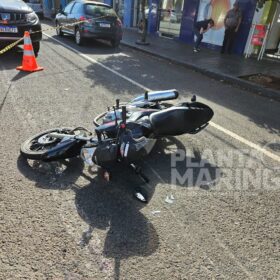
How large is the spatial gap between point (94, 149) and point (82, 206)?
Result: 24.7 inches

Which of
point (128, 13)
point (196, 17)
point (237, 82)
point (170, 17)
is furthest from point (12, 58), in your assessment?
point (128, 13)

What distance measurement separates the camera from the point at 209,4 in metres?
13.9

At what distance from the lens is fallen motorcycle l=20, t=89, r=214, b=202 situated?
126 inches

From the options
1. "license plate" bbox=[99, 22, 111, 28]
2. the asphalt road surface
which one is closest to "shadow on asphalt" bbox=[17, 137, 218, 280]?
the asphalt road surface

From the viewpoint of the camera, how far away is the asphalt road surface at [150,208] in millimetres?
2510

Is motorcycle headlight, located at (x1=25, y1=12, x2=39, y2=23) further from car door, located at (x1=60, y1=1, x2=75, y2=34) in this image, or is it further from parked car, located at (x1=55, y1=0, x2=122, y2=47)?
car door, located at (x1=60, y1=1, x2=75, y2=34)

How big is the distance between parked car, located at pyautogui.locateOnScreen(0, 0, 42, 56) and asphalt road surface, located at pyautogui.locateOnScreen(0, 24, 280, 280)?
12.5ft

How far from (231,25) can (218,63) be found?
229 centimetres

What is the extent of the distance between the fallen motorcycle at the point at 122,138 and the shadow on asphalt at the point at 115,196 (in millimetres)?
128

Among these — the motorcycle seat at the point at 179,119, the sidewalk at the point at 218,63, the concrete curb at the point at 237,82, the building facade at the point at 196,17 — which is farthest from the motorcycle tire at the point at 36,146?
the building facade at the point at 196,17

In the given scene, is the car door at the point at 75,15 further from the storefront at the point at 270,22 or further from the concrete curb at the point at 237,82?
the storefront at the point at 270,22

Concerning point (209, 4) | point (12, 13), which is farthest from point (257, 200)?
point (209, 4)

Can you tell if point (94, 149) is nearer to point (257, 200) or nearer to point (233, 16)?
point (257, 200)

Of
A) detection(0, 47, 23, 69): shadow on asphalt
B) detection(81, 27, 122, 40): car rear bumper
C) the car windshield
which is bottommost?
detection(0, 47, 23, 69): shadow on asphalt
